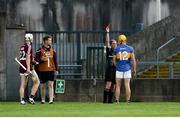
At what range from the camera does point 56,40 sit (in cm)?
2841

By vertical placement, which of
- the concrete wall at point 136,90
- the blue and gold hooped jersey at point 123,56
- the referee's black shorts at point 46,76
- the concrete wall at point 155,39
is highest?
the concrete wall at point 155,39

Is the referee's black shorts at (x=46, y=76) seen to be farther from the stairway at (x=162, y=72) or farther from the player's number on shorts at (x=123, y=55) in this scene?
the stairway at (x=162, y=72)

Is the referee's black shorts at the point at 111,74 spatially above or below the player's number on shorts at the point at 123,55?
below

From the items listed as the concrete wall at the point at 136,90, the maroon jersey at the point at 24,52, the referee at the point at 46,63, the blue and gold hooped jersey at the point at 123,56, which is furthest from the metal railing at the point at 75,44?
the maroon jersey at the point at 24,52

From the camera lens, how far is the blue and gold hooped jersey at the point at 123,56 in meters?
24.0

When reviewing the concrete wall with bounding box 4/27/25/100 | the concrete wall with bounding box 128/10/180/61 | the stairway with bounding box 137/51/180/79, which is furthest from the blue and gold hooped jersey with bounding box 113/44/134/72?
the concrete wall with bounding box 128/10/180/61

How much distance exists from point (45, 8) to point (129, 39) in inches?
452

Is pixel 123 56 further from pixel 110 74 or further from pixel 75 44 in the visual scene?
pixel 75 44

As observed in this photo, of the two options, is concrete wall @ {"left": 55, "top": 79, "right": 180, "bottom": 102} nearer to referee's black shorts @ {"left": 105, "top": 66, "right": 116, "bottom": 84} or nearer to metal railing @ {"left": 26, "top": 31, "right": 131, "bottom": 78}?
metal railing @ {"left": 26, "top": 31, "right": 131, "bottom": 78}

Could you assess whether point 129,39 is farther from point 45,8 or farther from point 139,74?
point 45,8

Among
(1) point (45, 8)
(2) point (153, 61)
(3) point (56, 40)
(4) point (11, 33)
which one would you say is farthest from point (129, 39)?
(1) point (45, 8)

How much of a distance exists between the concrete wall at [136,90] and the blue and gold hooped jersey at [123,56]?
248cm

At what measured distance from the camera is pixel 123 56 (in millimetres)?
24016

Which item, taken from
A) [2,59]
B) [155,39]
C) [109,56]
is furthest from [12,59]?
[155,39]
